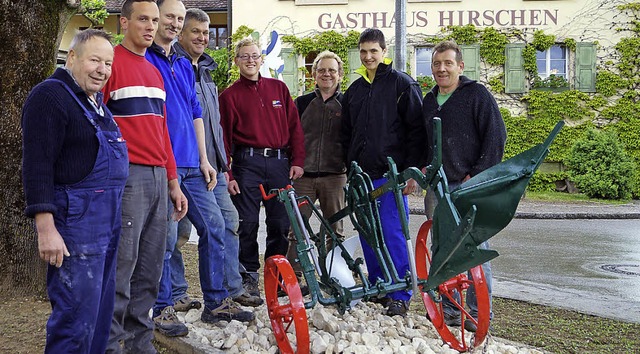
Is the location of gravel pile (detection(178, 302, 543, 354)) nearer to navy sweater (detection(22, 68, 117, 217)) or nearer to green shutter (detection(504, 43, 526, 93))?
navy sweater (detection(22, 68, 117, 217))

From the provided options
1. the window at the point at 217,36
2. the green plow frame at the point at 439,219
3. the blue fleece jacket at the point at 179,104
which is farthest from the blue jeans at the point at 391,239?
the window at the point at 217,36

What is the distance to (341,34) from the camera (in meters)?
22.0

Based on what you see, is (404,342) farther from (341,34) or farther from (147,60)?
(341,34)

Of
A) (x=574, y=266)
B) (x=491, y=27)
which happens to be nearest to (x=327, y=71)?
(x=574, y=266)

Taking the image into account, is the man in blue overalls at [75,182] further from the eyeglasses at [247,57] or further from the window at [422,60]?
the window at [422,60]

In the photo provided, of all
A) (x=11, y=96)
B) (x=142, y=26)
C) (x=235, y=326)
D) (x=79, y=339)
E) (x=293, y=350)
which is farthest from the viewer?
(x=11, y=96)

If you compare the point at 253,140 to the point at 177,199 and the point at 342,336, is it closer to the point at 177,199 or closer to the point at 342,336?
the point at 177,199

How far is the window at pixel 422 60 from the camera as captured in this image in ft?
71.5

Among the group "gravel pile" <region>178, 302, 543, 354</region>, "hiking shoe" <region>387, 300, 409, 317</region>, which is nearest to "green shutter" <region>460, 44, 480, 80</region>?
"hiking shoe" <region>387, 300, 409, 317</region>

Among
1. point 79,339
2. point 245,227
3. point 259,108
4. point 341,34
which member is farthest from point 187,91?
point 341,34

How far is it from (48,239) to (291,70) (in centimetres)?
1927

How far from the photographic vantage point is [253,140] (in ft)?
18.6

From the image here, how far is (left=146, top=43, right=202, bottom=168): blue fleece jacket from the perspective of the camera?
14.9ft

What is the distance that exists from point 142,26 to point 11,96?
7.90 feet
